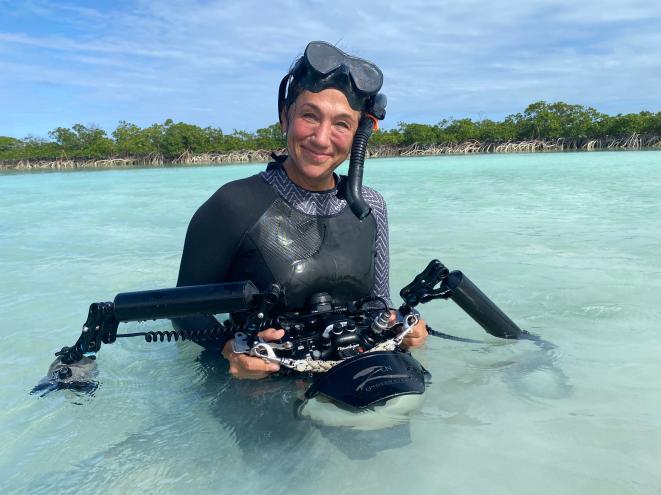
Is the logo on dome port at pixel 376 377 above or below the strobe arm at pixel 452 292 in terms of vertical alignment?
below

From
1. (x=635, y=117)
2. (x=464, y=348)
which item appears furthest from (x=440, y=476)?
(x=635, y=117)

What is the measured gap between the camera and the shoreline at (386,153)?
54250 millimetres

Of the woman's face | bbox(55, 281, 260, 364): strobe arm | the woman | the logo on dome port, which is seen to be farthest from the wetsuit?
the logo on dome port

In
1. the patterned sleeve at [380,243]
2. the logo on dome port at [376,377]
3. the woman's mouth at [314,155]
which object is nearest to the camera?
the logo on dome port at [376,377]

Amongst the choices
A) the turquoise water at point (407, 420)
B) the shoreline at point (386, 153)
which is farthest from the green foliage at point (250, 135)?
the turquoise water at point (407, 420)

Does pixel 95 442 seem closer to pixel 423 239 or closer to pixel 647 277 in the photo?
pixel 647 277

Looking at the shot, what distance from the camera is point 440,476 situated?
6.24 feet

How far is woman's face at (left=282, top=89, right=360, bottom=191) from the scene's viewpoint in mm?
2211

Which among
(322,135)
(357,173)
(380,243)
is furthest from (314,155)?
(380,243)

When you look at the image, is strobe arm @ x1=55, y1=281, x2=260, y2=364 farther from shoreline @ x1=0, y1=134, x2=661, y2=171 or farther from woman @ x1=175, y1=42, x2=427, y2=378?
shoreline @ x1=0, y1=134, x2=661, y2=171

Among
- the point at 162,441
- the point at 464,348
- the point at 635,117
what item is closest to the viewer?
the point at 162,441

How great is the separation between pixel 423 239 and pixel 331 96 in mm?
5121

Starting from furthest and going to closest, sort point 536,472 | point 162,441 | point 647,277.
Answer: point 647,277 < point 162,441 < point 536,472

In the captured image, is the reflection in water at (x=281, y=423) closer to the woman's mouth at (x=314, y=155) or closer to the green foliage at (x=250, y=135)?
the woman's mouth at (x=314, y=155)
